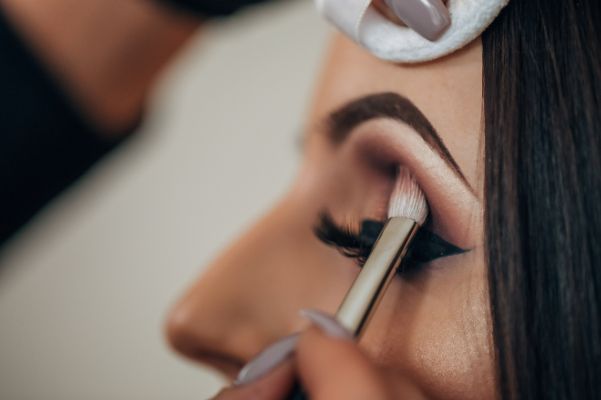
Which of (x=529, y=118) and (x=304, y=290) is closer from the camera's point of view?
(x=529, y=118)

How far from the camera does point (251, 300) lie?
1.35 ft

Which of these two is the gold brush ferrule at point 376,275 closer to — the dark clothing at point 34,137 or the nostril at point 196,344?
the nostril at point 196,344

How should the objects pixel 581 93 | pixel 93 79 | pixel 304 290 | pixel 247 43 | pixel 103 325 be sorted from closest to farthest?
pixel 581 93
pixel 304 290
pixel 93 79
pixel 103 325
pixel 247 43

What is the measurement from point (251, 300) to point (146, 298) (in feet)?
1.48

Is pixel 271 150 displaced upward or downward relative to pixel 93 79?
downward

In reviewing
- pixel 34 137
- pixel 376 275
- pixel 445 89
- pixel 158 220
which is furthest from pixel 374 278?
pixel 158 220

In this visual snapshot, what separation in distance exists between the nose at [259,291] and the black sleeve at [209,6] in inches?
10.6

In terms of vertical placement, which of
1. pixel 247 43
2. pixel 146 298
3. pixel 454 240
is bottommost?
pixel 146 298

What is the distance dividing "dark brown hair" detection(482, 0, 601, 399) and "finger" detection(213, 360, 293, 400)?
0.32 feet

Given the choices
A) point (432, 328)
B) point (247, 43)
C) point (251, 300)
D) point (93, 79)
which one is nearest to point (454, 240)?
point (432, 328)

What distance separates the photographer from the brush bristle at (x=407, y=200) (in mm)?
326

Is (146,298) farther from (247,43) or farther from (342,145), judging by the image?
(342,145)

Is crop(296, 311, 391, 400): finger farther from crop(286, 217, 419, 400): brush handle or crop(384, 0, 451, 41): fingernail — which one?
crop(384, 0, 451, 41): fingernail

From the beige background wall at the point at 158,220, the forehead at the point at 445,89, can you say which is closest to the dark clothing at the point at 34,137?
the beige background wall at the point at 158,220
